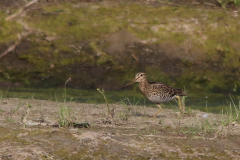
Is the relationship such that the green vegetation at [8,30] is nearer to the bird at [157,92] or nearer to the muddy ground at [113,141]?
the bird at [157,92]

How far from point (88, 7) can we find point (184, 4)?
3.17 m

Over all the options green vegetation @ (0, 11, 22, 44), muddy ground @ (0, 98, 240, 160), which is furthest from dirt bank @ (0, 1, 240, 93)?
muddy ground @ (0, 98, 240, 160)

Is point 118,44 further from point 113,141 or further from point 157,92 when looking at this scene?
point 113,141

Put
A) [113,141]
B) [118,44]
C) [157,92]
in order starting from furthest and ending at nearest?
1. [118,44]
2. [157,92]
3. [113,141]

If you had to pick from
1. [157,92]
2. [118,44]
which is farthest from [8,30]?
[157,92]

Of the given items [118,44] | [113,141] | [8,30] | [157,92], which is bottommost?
[113,141]

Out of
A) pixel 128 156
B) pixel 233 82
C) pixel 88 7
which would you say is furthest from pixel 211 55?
pixel 128 156

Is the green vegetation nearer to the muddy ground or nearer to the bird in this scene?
the bird

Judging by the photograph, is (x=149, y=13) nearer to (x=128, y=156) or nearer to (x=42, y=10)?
(x=42, y=10)

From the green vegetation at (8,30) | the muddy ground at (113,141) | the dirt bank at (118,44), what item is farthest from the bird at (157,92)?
the green vegetation at (8,30)

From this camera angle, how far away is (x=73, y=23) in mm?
14703

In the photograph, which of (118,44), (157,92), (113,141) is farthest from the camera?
(118,44)

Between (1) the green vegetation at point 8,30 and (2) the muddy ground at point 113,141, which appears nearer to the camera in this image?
(2) the muddy ground at point 113,141

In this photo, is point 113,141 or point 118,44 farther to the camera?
point 118,44
